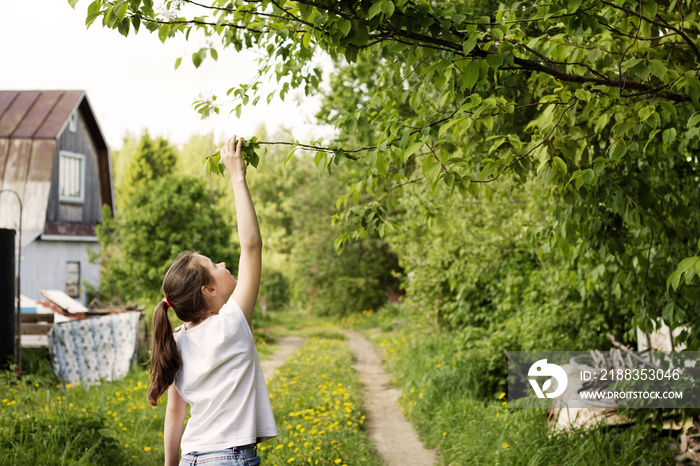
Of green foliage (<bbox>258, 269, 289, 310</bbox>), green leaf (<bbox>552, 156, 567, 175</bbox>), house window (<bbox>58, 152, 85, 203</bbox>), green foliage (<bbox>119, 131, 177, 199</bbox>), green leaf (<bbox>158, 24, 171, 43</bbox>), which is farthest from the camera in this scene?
green foliage (<bbox>119, 131, 177, 199</bbox>)

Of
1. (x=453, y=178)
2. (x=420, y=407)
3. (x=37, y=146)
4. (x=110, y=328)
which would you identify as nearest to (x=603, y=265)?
(x=453, y=178)

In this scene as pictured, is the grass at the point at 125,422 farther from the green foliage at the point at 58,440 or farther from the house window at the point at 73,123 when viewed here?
the house window at the point at 73,123

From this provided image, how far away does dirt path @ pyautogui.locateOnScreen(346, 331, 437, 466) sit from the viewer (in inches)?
238

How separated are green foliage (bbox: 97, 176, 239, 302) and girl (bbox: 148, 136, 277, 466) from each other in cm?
1066

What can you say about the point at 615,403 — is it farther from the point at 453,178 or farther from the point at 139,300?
the point at 139,300

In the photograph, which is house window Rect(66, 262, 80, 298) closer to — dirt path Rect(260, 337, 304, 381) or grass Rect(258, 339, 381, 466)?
dirt path Rect(260, 337, 304, 381)

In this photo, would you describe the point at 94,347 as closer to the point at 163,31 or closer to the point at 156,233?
the point at 156,233

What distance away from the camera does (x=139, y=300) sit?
42.7 ft

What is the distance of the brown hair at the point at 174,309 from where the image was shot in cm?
232

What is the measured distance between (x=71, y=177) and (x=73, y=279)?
3.13 metres

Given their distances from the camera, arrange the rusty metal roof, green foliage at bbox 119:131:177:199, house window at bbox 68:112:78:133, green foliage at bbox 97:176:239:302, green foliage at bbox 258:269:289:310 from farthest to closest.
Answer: green foliage at bbox 119:131:177:199
green foliage at bbox 258:269:289:310
house window at bbox 68:112:78:133
the rusty metal roof
green foliage at bbox 97:176:239:302

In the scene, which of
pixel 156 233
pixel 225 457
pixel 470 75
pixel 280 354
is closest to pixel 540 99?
pixel 470 75

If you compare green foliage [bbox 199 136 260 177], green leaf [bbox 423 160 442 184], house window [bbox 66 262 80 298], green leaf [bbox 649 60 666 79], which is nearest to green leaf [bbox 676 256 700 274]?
green leaf [bbox 649 60 666 79]

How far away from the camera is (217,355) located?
226 cm
